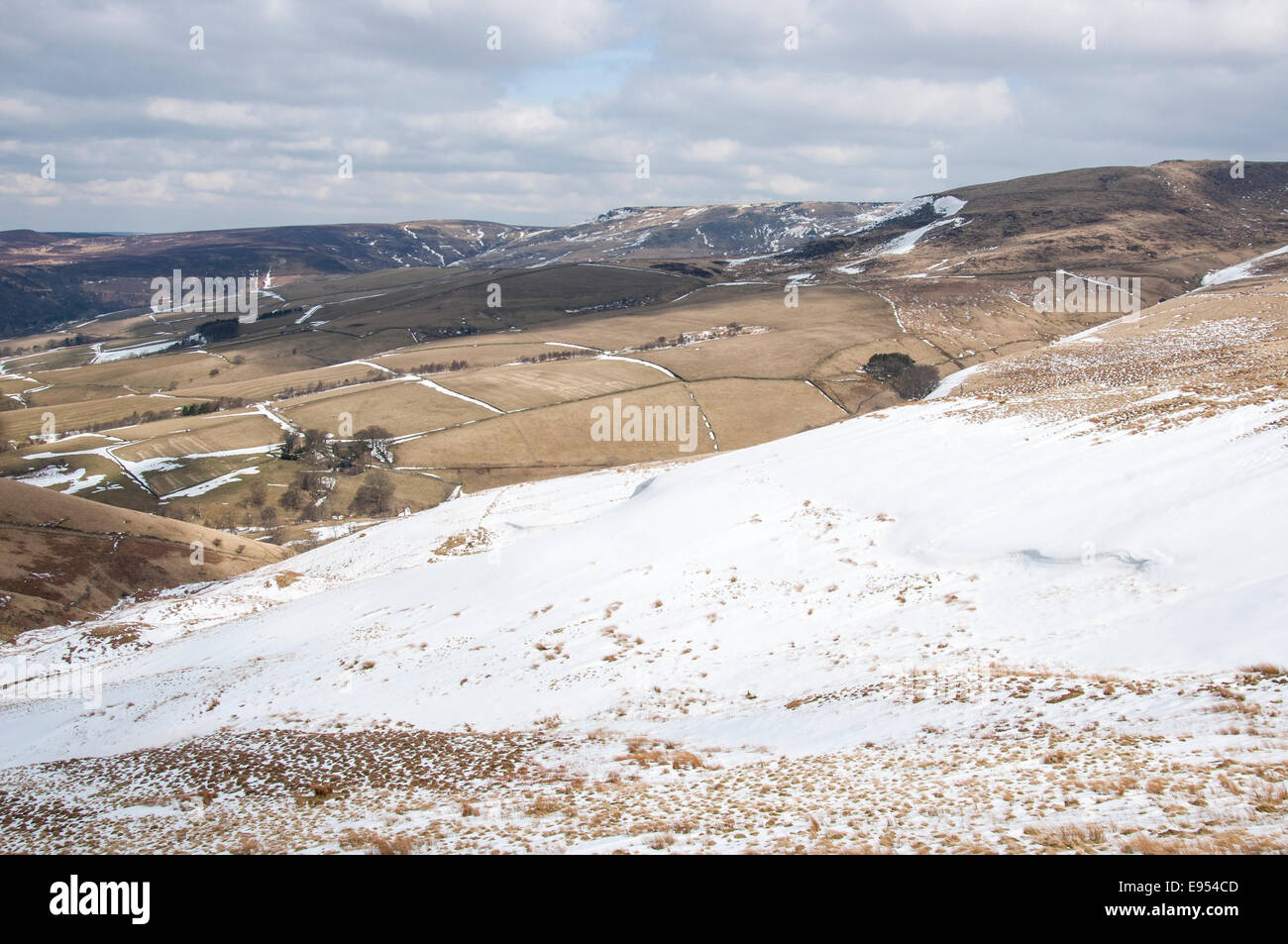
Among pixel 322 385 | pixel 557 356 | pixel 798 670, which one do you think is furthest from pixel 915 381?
pixel 322 385

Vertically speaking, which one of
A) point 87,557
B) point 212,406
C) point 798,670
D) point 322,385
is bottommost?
point 87,557

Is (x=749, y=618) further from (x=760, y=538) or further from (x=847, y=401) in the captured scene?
(x=847, y=401)

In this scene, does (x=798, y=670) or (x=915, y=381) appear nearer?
(x=798, y=670)

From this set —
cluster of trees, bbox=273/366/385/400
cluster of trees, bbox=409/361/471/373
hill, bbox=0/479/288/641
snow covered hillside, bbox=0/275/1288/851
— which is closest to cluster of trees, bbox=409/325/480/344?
cluster of trees, bbox=409/361/471/373

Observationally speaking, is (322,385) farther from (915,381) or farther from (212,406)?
(915,381)

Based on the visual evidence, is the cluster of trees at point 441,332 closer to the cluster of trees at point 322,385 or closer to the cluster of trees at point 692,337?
the cluster of trees at point 322,385
